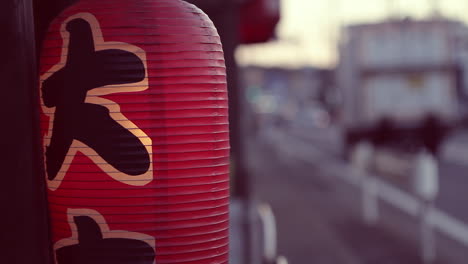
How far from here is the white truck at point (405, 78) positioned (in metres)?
22.4

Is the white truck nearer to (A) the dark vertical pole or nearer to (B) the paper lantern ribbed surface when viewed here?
(B) the paper lantern ribbed surface

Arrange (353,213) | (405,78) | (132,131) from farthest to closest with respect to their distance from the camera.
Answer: (405,78) < (353,213) < (132,131)

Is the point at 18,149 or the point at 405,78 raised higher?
the point at 18,149

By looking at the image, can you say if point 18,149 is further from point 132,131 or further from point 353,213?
point 353,213

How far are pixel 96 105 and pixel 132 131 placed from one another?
0.16 metres

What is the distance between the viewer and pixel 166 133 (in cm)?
312

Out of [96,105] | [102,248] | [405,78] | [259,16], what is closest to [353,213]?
[259,16]

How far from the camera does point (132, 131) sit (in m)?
3.11

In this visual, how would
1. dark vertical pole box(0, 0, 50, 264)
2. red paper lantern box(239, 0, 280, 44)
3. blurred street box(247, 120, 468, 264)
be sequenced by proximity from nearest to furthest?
dark vertical pole box(0, 0, 50, 264), blurred street box(247, 120, 468, 264), red paper lantern box(239, 0, 280, 44)

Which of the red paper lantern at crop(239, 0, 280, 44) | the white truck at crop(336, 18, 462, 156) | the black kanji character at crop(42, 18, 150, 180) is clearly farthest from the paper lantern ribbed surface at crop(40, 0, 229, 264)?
the white truck at crop(336, 18, 462, 156)

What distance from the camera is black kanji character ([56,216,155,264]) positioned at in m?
3.15

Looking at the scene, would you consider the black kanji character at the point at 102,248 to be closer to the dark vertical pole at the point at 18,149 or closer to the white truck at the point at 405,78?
the dark vertical pole at the point at 18,149

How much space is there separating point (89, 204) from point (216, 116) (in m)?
0.57

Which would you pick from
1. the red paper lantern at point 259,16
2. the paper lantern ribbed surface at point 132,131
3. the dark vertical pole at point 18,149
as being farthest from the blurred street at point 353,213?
the dark vertical pole at point 18,149
